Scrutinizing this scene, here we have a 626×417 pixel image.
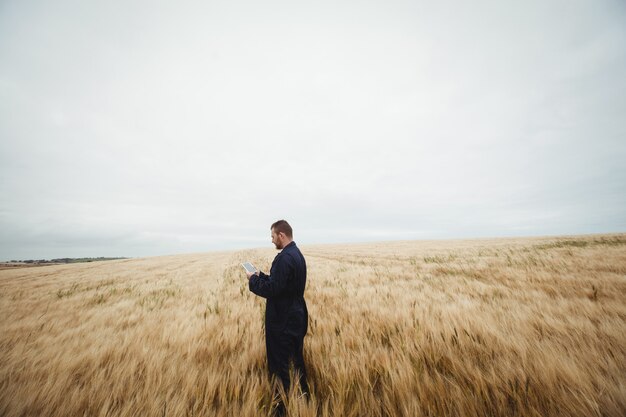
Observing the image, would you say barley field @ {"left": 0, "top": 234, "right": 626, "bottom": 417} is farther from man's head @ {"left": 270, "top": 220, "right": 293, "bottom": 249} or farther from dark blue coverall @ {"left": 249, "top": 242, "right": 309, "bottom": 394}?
man's head @ {"left": 270, "top": 220, "right": 293, "bottom": 249}

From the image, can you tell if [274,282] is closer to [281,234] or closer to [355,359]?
[281,234]

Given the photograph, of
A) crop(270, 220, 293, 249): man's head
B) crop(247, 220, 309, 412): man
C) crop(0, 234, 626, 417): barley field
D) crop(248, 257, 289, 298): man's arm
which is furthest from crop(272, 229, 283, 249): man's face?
crop(0, 234, 626, 417): barley field

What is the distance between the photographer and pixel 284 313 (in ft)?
7.95

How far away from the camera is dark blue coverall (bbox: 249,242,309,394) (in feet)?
7.53

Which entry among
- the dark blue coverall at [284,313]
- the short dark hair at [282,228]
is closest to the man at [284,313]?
the dark blue coverall at [284,313]

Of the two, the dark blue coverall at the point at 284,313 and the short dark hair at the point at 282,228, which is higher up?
the short dark hair at the point at 282,228

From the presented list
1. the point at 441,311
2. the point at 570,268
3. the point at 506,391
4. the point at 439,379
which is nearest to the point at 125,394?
the point at 439,379

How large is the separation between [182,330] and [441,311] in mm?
4355

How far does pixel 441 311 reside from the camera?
386 cm

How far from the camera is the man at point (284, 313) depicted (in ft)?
7.53

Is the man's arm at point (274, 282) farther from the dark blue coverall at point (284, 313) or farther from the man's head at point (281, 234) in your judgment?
the man's head at point (281, 234)

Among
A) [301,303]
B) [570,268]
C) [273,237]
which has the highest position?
[273,237]

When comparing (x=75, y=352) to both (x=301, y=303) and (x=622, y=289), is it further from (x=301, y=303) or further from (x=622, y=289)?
(x=622, y=289)

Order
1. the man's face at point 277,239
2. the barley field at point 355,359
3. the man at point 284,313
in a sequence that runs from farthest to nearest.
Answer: the man's face at point 277,239
the man at point 284,313
the barley field at point 355,359
